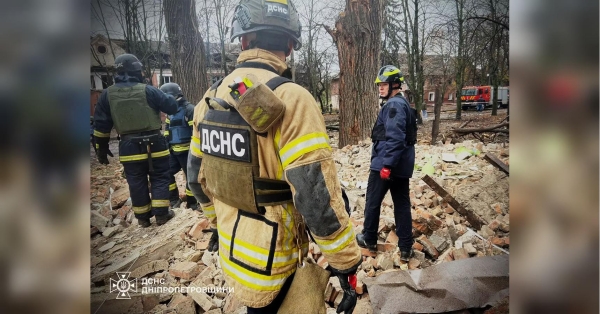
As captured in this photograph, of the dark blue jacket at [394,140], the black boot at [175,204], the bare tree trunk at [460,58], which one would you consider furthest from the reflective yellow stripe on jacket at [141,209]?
the bare tree trunk at [460,58]

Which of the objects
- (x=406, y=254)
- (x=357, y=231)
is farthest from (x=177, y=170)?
(x=406, y=254)

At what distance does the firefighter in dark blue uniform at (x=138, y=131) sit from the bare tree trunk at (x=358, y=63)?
3.92ft

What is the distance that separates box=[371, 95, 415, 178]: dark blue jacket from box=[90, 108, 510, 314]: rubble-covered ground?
15cm

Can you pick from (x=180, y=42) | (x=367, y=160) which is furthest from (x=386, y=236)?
(x=180, y=42)

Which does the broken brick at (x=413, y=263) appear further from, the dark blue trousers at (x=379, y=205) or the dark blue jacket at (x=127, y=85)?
the dark blue jacket at (x=127, y=85)

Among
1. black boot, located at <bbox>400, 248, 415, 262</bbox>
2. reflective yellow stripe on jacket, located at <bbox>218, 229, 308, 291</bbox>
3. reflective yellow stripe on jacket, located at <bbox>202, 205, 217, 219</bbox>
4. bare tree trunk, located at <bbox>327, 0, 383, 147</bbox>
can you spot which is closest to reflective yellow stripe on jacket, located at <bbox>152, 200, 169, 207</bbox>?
reflective yellow stripe on jacket, located at <bbox>202, 205, 217, 219</bbox>

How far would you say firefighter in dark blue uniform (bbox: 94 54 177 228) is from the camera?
1.89m

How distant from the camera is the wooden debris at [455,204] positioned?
2.09 metres

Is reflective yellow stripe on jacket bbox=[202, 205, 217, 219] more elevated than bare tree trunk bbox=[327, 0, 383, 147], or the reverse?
bare tree trunk bbox=[327, 0, 383, 147]

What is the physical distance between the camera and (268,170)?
116cm

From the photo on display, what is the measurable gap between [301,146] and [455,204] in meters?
1.76

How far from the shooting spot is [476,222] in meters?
2.08

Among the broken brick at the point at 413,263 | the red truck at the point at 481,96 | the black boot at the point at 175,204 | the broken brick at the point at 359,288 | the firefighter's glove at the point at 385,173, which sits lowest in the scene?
the broken brick at the point at 359,288

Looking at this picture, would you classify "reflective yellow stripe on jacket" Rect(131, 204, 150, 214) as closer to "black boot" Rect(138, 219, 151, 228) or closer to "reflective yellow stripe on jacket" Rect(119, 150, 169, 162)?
"black boot" Rect(138, 219, 151, 228)
